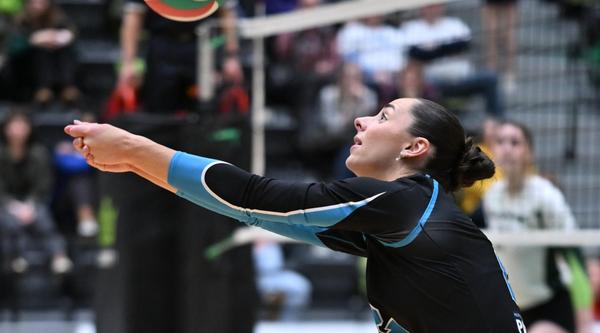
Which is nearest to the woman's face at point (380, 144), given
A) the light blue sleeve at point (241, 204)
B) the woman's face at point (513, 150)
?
the light blue sleeve at point (241, 204)

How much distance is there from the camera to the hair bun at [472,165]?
318cm

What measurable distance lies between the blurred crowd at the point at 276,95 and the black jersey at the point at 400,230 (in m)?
2.93

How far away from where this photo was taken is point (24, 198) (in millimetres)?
9000

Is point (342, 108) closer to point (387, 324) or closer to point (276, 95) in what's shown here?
point (276, 95)

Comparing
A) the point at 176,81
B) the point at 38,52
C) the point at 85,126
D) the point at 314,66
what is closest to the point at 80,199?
the point at 38,52

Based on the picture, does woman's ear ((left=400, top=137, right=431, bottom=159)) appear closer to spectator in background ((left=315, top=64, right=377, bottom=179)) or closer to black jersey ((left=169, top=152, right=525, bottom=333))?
black jersey ((left=169, top=152, right=525, bottom=333))

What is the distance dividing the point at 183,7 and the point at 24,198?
241 inches

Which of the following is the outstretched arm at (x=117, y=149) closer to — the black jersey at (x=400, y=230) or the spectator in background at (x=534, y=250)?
the black jersey at (x=400, y=230)

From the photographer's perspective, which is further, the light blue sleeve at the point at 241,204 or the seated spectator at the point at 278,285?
the seated spectator at the point at 278,285

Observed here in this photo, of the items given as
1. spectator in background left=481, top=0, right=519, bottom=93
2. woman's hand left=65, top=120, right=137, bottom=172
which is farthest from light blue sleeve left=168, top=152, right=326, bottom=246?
spectator in background left=481, top=0, right=519, bottom=93

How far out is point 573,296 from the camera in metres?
6.03

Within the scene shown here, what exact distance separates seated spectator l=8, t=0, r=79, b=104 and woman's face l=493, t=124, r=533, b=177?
5204 mm

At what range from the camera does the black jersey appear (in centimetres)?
287

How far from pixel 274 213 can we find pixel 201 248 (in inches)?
128
